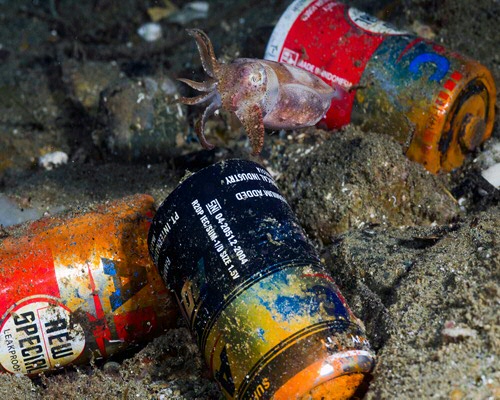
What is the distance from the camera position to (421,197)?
7.67ft

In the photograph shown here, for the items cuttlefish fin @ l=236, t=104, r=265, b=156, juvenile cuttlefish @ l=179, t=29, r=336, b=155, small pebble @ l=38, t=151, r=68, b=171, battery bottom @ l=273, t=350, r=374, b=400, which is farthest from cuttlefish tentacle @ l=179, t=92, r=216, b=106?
small pebble @ l=38, t=151, r=68, b=171

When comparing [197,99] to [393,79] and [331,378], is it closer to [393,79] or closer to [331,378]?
[393,79]

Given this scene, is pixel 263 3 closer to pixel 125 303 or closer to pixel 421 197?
pixel 421 197

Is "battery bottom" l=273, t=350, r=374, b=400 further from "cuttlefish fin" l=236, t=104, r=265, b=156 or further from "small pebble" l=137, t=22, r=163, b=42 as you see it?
"small pebble" l=137, t=22, r=163, b=42

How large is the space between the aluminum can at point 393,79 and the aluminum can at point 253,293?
90 centimetres

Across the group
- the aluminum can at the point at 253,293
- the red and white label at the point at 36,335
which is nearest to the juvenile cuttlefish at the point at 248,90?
the aluminum can at the point at 253,293

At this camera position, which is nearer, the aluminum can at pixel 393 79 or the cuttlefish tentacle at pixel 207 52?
the cuttlefish tentacle at pixel 207 52

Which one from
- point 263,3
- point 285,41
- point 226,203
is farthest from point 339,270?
point 263,3

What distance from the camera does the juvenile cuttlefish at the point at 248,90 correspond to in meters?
2.00

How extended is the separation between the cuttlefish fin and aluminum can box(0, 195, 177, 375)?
17.7 inches

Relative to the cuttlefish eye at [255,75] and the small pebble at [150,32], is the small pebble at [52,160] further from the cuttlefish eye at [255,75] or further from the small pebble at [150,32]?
the cuttlefish eye at [255,75]

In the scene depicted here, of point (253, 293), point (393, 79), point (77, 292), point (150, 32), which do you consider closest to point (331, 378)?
point (253, 293)

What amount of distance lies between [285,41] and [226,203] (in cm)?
119

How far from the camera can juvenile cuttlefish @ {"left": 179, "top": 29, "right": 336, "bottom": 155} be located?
1997 mm
